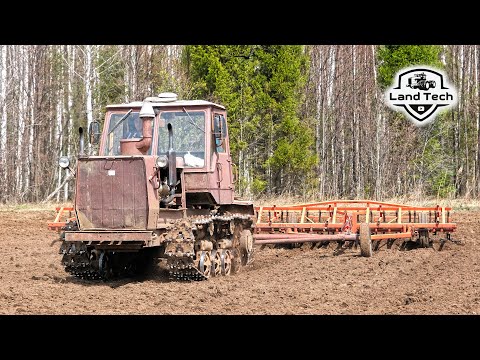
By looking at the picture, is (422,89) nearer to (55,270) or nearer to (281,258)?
(281,258)

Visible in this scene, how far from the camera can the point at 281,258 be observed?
1633 centimetres

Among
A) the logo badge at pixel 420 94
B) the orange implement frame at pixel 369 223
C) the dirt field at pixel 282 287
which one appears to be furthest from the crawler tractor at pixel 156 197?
the logo badge at pixel 420 94

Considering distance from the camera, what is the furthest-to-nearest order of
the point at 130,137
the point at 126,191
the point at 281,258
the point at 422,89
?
1. the point at 422,89
2. the point at 281,258
3. the point at 130,137
4. the point at 126,191

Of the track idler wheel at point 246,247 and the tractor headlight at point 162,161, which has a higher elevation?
the tractor headlight at point 162,161

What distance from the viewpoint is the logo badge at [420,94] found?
25.8m

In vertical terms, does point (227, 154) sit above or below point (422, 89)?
below

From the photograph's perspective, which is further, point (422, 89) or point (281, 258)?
point (422, 89)

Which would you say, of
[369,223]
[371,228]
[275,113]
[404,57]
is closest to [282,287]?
[369,223]

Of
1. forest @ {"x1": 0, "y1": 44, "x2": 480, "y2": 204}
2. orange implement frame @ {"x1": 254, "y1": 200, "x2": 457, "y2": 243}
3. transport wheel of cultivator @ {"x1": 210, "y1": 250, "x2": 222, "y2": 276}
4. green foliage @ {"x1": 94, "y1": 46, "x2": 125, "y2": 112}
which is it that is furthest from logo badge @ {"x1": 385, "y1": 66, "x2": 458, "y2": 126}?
transport wheel of cultivator @ {"x1": 210, "y1": 250, "x2": 222, "y2": 276}

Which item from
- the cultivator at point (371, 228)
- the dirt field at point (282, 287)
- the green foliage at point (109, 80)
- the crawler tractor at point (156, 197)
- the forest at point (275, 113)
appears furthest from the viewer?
the green foliage at point (109, 80)

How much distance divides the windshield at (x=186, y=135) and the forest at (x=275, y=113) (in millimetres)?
17127

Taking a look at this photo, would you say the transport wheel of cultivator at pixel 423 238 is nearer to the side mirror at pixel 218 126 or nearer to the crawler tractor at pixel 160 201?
the crawler tractor at pixel 160 201

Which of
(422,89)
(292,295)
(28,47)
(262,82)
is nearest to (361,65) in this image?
(262,82)

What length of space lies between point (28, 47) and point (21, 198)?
23.6 feet
